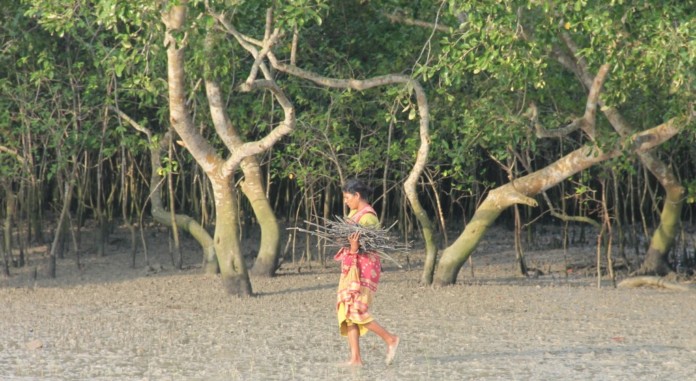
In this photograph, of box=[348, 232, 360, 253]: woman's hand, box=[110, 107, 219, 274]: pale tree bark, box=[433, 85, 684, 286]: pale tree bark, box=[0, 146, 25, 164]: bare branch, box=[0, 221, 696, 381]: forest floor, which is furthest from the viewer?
box=[0, 146, 25, 164]: bare branch

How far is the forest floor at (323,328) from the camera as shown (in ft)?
27.0

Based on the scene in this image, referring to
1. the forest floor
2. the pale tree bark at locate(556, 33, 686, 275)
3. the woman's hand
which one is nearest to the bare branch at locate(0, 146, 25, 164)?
the forest floor

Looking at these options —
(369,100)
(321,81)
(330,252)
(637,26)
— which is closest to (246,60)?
(369,100)

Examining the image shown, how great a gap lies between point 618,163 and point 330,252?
4.89 meters

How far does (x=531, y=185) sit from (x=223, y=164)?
2922mm

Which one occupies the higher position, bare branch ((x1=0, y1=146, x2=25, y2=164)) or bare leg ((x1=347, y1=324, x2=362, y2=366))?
bare branch ((x1=0, y1=146, x2=25, y2=164))

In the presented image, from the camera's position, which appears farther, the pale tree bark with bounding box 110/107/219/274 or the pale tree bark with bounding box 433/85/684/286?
the pale tree bark with bounding box 110/107/219/274

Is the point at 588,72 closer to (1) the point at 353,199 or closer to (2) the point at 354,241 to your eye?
(1) the point at 353,199

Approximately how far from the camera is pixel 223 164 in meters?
11.4

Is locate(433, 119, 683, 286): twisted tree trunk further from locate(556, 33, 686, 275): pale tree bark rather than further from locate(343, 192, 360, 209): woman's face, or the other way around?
locate(343, 192, 360, 209): woman's face

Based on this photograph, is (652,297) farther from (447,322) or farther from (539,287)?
(447,322)

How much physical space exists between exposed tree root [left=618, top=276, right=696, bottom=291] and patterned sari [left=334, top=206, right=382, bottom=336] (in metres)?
5.26

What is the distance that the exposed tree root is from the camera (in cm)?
1238

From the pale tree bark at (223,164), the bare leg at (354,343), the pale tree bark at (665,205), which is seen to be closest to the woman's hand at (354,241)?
the bare leg at (354,343)
